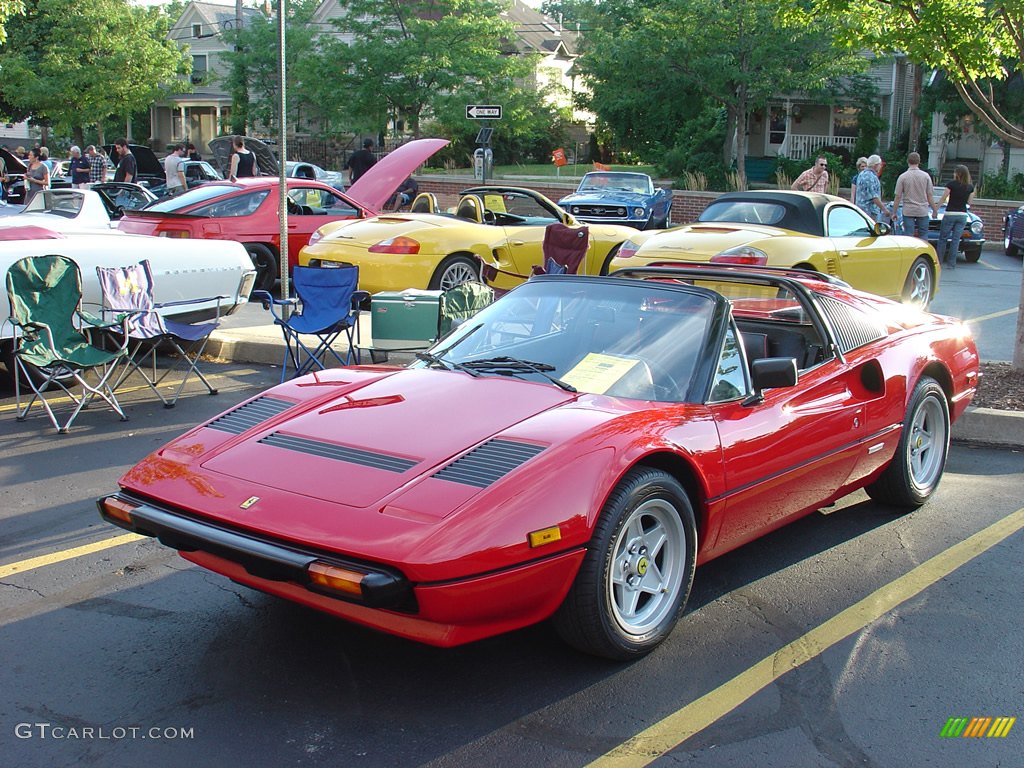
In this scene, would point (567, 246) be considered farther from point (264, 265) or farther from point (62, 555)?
point (62, 555)

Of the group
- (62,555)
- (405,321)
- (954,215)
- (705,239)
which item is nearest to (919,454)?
(405,321)

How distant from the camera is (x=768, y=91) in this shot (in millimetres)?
28406

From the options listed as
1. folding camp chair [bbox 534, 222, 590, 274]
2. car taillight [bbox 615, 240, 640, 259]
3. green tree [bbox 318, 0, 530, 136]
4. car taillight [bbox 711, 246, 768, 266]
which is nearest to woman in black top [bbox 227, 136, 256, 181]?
folding camp chair [bbox 534, 222, 590, 274]

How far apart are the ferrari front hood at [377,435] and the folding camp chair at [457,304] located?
3.84 m

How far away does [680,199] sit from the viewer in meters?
25.5

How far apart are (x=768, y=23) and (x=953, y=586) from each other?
25.1 m

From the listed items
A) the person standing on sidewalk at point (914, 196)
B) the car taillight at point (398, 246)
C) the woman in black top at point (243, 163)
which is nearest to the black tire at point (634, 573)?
the car taillight at point (398, 246)

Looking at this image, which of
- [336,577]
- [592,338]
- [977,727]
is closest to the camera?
[336,577]

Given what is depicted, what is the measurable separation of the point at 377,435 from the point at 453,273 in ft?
25.4

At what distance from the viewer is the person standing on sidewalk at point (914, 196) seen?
1448cm

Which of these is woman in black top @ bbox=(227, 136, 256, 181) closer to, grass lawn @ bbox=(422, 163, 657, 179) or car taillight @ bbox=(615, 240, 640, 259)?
car taillight @ bbox=(615, 240, 640, 259)

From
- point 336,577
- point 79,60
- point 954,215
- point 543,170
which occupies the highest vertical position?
point 79,60

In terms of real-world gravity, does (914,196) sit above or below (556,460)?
above

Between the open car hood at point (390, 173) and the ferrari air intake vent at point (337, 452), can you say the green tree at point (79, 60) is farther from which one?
the ferrari air intake vent at point (337, 452)
